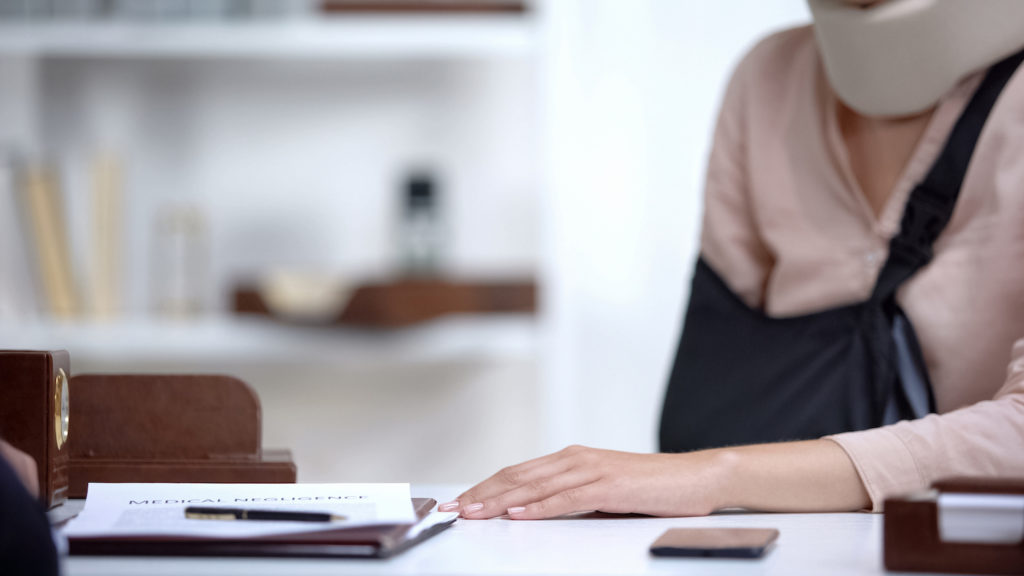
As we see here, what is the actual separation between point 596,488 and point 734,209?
1.94 feet

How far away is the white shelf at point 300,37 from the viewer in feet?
6.33

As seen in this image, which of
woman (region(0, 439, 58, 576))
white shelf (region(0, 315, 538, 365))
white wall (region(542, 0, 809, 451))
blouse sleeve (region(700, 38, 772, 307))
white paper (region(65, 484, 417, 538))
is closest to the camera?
woman (region(0, 439, 58, 576))

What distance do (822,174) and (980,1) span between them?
0.78 ft

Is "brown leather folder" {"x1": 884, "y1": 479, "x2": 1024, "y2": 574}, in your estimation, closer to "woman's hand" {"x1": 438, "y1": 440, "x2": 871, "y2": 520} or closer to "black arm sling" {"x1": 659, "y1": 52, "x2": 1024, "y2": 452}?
"woman's hand" {"x1": 438, "y1": 440, "x2": 871, "y2": 520}

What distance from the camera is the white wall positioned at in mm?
2176

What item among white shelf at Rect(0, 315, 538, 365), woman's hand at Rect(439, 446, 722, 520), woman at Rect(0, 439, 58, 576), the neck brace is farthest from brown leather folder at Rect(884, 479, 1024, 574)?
white shelf at Rect(0, 315, 538, 365)

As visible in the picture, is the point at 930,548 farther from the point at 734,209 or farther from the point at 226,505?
the point at 734,209

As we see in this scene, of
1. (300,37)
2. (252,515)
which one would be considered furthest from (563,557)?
(300,37)

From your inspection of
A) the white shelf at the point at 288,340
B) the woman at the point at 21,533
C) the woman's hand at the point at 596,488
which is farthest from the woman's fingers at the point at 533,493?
the white shelf at the point at 288,340

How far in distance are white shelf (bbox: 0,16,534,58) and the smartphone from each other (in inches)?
54.2

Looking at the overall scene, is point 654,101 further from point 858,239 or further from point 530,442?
point 858,239

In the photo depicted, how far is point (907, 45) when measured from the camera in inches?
44.4

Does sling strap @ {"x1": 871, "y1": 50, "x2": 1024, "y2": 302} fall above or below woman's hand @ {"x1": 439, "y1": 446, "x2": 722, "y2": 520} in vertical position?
above

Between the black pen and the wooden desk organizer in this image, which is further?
the wooden desk organizer
